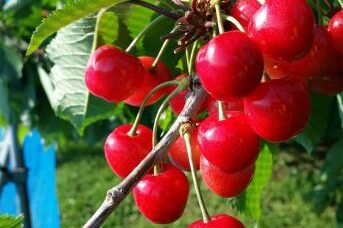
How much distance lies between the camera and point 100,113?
1.26 meters

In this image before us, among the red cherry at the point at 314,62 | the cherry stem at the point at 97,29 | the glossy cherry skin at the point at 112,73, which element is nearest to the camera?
the red cherry at the point at 314,62

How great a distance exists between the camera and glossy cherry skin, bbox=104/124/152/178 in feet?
2.81

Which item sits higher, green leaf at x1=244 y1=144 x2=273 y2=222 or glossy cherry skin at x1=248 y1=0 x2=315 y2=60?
glossy cherry skin at x1=248 y1=0 x2=315 y2=60

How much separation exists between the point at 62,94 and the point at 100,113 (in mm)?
76

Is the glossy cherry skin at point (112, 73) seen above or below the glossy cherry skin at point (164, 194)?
above

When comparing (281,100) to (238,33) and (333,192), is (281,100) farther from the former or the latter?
(333,192)

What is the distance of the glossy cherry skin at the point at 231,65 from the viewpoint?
2.29 ft

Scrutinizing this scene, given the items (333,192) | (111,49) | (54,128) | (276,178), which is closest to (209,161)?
(111,49)

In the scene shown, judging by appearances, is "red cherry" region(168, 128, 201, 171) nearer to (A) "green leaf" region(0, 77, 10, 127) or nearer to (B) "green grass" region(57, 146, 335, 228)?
(A) "green leaf" region(0, 77, 10, 127)

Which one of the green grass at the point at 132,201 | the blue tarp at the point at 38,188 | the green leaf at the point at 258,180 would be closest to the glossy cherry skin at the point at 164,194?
the green leaf at the point at 258,180

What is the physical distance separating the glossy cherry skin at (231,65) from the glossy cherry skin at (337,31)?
0.15m

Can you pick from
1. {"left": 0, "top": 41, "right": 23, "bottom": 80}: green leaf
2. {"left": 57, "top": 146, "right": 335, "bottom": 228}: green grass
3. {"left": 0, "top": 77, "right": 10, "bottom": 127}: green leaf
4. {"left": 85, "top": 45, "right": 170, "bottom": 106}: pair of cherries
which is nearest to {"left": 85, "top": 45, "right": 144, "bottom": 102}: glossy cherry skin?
{"left": 85, "top": 45, "right": 170, "bottom": 106}: pair of cherries

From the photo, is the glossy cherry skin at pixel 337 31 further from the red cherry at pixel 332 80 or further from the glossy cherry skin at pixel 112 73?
the glossy cherry skin at pixel 112 73

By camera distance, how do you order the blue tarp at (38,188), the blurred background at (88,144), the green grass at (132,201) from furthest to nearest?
the green grass at (132,201) → the blue tarp at (38,188) → the blurred background at (88,144)
